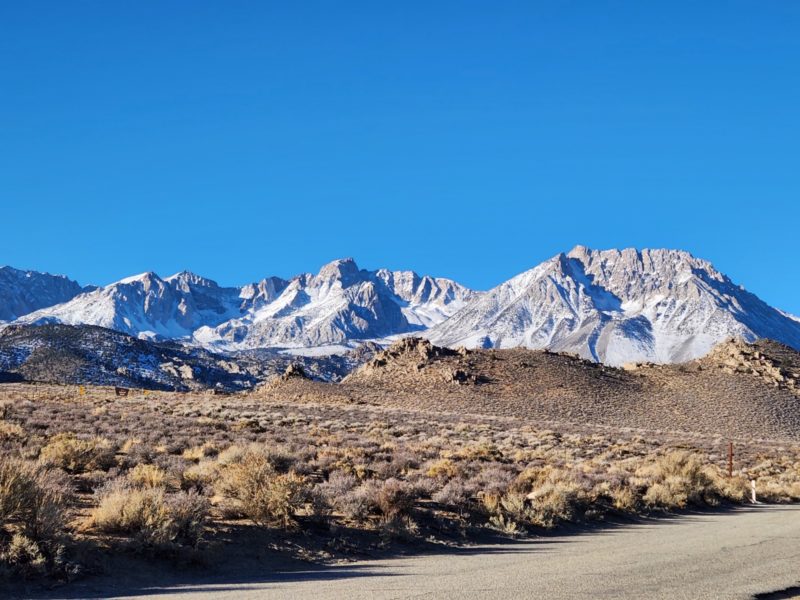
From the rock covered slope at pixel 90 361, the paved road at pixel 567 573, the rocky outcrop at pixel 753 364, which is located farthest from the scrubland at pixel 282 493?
the rock covered slope at pixel 90 361

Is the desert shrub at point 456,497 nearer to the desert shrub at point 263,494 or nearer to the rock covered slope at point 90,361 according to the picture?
the desert shrub at point 263,494

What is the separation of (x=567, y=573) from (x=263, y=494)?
5.55 meters

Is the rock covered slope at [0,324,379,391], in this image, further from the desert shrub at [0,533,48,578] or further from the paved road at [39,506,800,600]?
the desert shrub at [0,533,48,578]

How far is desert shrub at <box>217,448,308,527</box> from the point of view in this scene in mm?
13250

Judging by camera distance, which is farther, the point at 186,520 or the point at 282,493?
the point at 282,493

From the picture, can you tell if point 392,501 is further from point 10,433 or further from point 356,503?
point 10,433

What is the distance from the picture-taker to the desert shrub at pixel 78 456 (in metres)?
17.4

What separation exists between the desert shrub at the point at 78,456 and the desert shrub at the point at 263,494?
491 centimetres

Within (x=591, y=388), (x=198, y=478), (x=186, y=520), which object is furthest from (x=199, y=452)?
(x=591, y=388)

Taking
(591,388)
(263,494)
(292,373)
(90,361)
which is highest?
(90,361)

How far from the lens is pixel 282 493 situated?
43.8 feet

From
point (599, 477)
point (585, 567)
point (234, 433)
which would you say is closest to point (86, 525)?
point (585, 567)

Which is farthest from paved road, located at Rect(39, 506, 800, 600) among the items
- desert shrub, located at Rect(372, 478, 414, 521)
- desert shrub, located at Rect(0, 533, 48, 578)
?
desert shrub, located at Rect(372, 478, 414, 521)

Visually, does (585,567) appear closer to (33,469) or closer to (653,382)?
(33,469)
